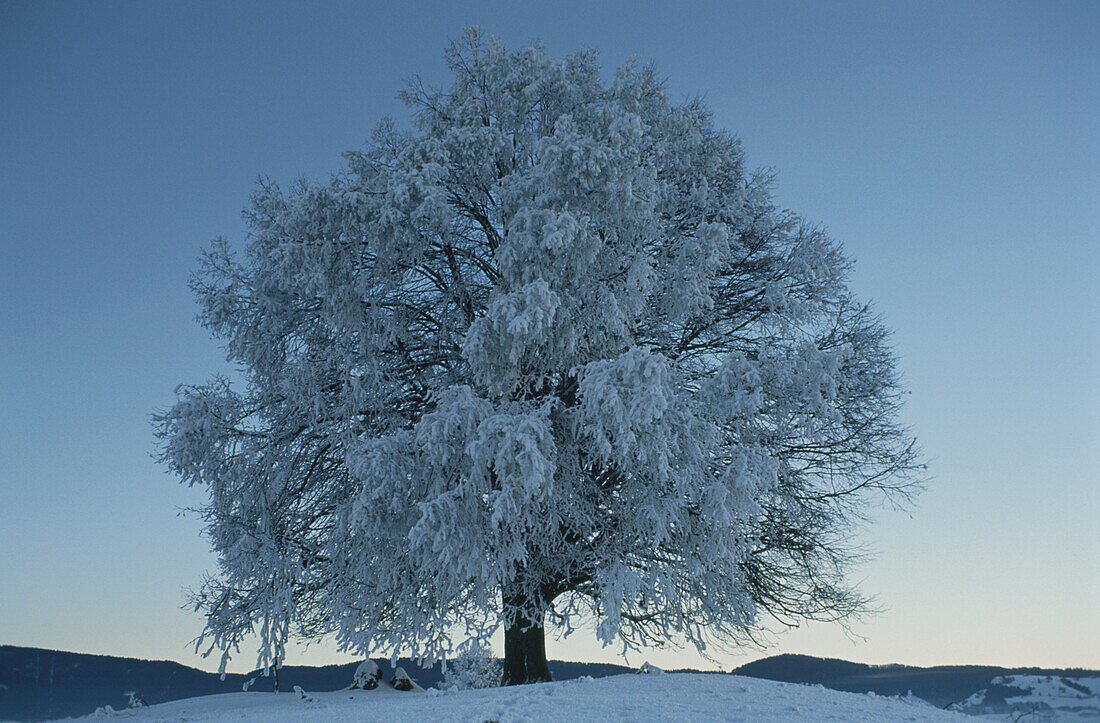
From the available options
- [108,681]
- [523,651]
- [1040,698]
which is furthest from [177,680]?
[1040,698]

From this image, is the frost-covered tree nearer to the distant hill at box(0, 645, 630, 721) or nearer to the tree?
the distant hill at box(0, 645, 630, 721)

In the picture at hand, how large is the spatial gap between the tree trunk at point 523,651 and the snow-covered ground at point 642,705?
2.07 m

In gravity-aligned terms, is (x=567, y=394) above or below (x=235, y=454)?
above

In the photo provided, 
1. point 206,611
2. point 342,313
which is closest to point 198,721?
point 206,611

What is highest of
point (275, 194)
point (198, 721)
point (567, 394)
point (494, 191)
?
point (275, 194)

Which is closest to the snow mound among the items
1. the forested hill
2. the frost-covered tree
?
the forested hill

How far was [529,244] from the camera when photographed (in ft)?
32.3

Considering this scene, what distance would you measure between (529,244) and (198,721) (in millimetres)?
6564

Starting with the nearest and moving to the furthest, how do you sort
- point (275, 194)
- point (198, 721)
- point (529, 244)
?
point (198, 721), point (529, 244), point (275, 194)

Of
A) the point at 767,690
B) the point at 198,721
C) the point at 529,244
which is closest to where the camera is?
the point at 767,690

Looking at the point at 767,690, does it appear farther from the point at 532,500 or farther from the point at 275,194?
the point at 275,194

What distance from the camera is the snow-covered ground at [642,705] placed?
6.82 meters

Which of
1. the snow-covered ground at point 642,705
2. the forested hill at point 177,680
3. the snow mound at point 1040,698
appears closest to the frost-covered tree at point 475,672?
the forested hill at point 177,680

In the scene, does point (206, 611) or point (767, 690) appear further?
point (206, 611)
